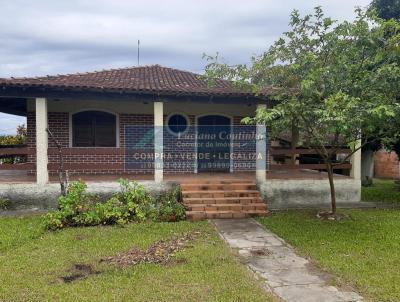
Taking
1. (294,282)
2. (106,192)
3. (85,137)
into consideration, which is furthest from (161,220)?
(85,137)

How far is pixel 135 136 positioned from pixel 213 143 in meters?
2.81

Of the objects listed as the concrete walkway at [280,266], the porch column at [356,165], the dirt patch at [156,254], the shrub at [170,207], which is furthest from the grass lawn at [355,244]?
the dirt patch at [156,254]

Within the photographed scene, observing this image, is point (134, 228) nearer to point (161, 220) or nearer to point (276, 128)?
point (161, 220)

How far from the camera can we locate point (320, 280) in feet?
17.0

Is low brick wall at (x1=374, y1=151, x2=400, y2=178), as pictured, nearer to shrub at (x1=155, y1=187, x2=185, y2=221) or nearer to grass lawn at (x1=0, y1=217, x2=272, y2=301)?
shrub at (x1=155, y1=187, x2=185, y2=221)

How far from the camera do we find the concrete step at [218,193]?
9.94 meters

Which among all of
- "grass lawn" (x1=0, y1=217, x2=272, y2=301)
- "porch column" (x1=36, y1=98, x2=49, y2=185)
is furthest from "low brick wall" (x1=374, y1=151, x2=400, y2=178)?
"porch column" (x1=36, y1=98, x2=49, y2=185)

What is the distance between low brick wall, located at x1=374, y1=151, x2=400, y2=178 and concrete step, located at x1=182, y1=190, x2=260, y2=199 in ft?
45.7

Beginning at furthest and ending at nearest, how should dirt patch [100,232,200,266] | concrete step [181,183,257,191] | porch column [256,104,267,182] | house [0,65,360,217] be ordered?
porch column [256,104,267,182] < concrete step [181,183,257,191] < house [0,65,360,217] < dirt patch [100,232,200,266]

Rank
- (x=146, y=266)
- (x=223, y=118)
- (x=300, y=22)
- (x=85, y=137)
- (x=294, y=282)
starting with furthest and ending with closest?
1. (x=223, y=118)
2. (x=85, y=137)
3. (x=300, y=22)
4. (x=146, y=266)
5. (x=294, y=282)

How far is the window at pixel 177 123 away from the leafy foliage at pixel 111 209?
4028 mm

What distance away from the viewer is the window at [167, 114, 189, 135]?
43.5 feet

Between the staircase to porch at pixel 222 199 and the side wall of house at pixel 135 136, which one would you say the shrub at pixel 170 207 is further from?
the side wall of house at pixel 135 136

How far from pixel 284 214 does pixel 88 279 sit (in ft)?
19.0
